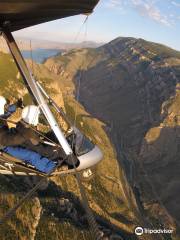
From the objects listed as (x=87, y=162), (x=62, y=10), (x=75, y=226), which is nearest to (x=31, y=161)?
(x=87, y=162)

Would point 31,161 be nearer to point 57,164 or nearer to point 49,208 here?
point 57,164

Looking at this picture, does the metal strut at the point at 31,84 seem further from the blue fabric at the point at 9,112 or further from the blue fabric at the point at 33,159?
the blue fabric at the point at 9,112

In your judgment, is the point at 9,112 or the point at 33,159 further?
the point at 9,112

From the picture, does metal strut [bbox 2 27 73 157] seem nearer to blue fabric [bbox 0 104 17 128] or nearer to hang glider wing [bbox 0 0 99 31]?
hang glider wing [bbox 0 0 99 31]

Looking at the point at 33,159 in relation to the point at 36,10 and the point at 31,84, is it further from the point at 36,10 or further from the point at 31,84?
the point at 36,10

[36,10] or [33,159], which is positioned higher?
[36,10]

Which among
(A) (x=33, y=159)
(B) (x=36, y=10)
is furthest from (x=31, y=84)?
(A) (x=33, y=159)
